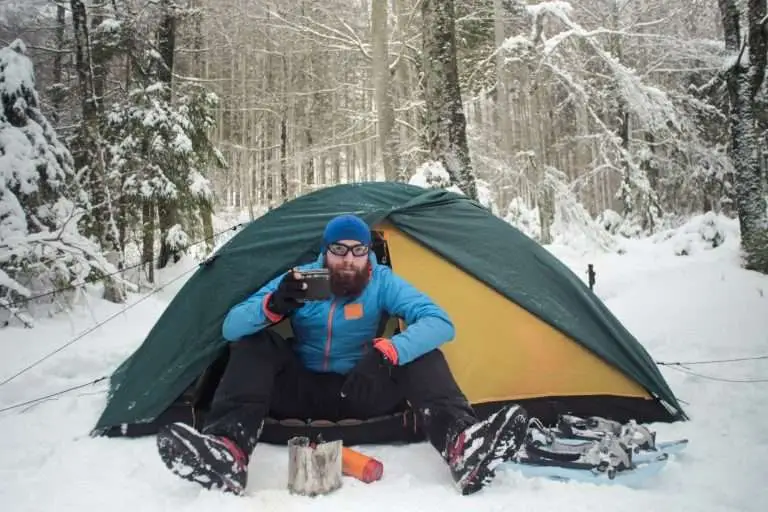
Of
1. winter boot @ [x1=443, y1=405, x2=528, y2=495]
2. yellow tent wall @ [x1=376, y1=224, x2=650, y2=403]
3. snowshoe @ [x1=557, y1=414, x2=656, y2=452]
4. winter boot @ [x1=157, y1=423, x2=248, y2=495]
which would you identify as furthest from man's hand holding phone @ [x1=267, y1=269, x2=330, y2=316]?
snowshoe @ [x1=557, y1=414, x2=656, y2=452]

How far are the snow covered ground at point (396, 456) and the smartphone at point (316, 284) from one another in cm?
83

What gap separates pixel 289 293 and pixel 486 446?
109 centimetres

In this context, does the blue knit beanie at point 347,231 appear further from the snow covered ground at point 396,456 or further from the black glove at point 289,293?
the snow covered ground at point 396,456

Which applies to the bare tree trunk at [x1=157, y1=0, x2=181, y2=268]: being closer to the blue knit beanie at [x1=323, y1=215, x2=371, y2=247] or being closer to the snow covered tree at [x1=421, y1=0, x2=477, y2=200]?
the snow covered tree at [x1=421, y1=0, x2=477, y2=200]

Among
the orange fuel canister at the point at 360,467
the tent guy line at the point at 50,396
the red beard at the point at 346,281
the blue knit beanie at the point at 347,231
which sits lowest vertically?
the tent guy line at the point at 50,396

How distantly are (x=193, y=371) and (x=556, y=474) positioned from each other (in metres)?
1.98

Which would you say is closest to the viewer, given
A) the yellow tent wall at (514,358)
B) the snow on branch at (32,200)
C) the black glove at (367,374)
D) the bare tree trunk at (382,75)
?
the black glove at (367,374)

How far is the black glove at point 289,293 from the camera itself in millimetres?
2531

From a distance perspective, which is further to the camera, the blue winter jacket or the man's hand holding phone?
the blue winter jacket

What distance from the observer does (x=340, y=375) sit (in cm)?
291

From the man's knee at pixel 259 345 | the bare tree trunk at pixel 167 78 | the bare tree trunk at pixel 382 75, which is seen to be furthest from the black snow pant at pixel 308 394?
the bare tree trunk at pixel 167 78

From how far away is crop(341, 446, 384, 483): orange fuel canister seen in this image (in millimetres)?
2393

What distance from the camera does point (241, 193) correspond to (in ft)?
95.9

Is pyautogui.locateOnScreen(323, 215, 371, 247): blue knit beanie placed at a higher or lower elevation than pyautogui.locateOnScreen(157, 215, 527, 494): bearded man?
higher
